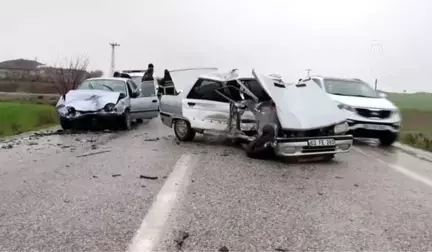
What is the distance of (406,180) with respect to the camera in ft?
26.5

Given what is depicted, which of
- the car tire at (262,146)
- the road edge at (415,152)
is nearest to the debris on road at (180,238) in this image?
the car tire at (262,146)

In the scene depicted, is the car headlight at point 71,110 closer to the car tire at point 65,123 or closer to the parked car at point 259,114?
the car tire at point 65,123

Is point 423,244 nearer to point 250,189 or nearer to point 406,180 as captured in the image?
point 250,189

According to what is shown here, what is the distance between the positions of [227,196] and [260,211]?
81 cm

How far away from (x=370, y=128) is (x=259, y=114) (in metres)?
4.23

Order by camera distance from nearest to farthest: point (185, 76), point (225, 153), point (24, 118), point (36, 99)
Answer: point (225, 153) → point (185, 76) → point (24, 118) → point (36, 99)

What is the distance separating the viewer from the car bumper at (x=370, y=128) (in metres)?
13.0

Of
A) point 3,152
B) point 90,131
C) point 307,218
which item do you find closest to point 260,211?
point 307,218

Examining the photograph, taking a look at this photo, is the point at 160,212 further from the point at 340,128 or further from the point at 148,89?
the point at 148,89

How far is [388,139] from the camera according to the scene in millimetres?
13609

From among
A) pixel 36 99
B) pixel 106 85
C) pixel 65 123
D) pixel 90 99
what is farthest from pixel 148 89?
pixel 36 99

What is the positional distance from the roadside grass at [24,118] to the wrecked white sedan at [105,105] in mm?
3171

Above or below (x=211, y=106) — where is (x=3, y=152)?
below

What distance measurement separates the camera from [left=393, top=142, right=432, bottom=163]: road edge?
11.7m
